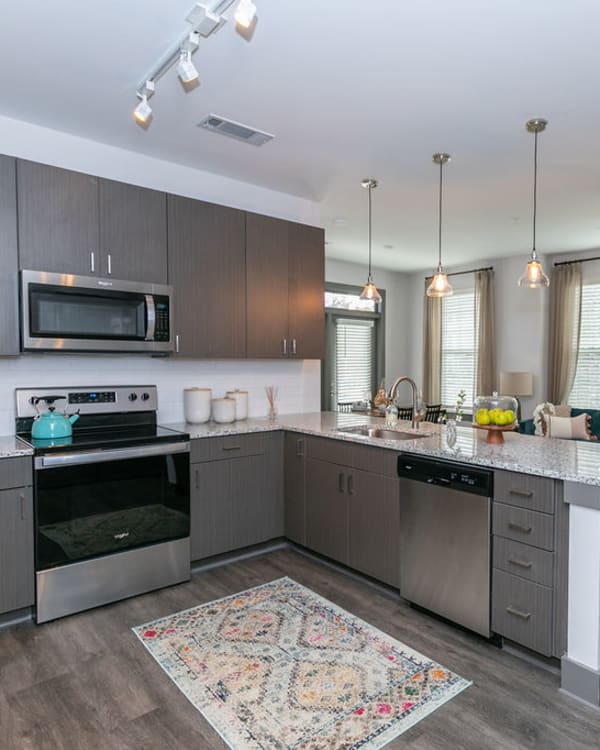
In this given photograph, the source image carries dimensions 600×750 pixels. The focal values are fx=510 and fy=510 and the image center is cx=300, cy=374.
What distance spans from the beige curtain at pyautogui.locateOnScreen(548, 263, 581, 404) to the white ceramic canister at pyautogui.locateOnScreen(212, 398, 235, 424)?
4634mm

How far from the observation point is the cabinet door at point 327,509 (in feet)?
10.6

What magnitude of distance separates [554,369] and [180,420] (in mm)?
4986

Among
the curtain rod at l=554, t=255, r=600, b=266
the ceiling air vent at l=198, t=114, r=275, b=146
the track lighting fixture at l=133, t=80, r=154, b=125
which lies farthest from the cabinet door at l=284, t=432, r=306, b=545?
the curtain rod at l=554, t=255, r=600, b=266

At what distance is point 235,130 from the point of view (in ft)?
10.2

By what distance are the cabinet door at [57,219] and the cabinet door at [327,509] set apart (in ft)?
6.26

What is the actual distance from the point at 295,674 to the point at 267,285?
2.63 metres

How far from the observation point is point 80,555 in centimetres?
278

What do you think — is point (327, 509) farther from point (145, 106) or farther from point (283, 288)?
point (145, 106)

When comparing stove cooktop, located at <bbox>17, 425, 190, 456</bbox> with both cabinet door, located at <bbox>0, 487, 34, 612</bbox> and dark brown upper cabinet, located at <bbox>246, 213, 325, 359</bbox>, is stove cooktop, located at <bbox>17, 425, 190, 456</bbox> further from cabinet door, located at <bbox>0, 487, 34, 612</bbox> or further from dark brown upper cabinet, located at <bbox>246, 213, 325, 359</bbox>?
dark brown upper cabinet, located at <bbox>246, 213, 325, 359</bbox>

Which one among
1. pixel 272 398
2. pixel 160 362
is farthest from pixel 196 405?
pixel 272 398

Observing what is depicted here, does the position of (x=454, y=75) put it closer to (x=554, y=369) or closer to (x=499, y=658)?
(x=499, y=658)

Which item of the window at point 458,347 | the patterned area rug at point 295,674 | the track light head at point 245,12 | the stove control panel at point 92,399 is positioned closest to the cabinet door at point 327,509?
the patterned area rug at point 295,674

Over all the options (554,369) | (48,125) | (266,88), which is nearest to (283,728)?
(266,88)

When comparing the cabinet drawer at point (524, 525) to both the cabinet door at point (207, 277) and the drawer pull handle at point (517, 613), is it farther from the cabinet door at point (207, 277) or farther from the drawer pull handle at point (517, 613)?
the cabinet door at point (207, 277)
